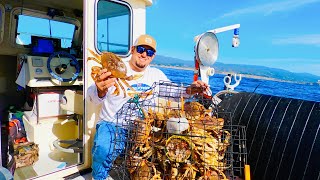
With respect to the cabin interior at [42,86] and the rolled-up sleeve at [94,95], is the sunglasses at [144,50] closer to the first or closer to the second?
the rolled-up sleeve at [94,95]

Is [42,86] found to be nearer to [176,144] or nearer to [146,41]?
[146,41]

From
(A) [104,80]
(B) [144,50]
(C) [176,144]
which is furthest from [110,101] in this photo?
(C) [176,144]

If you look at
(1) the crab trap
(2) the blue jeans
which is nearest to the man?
(2) the blue jeans

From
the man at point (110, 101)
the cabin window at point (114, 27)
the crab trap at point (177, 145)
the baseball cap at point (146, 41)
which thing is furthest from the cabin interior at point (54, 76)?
the crab trap at point (177, 145)

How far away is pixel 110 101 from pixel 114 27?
3.53 ft

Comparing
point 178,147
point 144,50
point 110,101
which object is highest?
point 144,50

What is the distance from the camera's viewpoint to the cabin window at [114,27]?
281cm

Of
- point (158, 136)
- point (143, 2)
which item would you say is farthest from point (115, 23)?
point (158, 136)

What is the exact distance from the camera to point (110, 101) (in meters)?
2.43

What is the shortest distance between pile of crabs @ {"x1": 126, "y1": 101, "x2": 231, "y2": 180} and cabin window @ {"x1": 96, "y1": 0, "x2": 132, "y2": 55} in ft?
4.04

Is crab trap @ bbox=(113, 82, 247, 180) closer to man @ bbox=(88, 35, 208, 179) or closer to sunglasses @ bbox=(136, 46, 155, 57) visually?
man @ bbox=(88, 35, 208, 179)

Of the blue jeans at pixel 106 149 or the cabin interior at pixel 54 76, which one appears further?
the cabin interior at pixel 54 76

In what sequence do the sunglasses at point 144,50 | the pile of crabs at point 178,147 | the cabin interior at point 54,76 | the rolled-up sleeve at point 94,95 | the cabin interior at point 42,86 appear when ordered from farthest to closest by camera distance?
the cabin interior at point 42,86 < the cabin interior at point 54,76 < the sunglasses at point 144,50 < the rolled-up sleeve at point 94,95 < the pile of crabs at point 178,147

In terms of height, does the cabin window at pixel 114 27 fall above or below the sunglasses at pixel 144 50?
above
